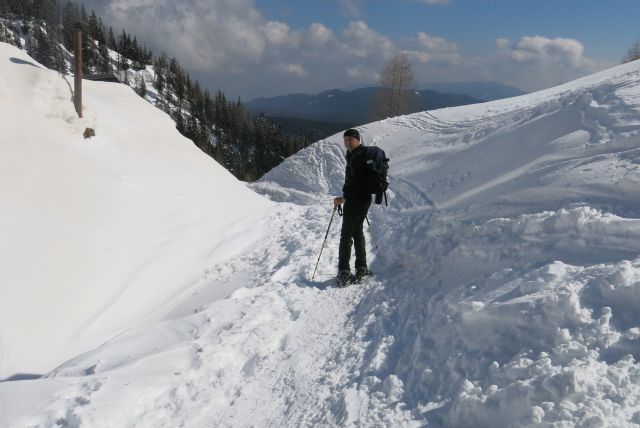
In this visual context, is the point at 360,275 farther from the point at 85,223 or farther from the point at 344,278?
the point at 85,223

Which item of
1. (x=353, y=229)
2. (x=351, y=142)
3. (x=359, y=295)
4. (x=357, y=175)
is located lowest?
(x=359, y=295)

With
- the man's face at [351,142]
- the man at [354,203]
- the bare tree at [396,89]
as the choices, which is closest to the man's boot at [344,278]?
the man at [354,203]

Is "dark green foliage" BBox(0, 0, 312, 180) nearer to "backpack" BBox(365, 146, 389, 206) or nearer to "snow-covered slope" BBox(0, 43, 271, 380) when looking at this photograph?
"snow-covered slope" BBox(0, 43, 271, 380)

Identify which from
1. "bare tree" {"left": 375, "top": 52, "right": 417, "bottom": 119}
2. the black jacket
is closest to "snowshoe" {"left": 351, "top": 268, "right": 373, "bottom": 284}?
the black jacket

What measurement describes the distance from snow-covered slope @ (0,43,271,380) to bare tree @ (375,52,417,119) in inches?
1428

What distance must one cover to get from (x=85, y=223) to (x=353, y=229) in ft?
15.1

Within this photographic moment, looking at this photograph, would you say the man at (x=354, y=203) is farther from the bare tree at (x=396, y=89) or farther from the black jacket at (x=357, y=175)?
the bare tree at (x=396, y=89)

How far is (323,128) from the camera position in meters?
157

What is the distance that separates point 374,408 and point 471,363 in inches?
37.7

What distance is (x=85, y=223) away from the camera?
A: 22.8ft

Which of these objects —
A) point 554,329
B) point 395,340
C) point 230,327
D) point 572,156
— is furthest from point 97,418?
point 572,156

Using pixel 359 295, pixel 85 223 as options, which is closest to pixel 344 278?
pixel 359 295

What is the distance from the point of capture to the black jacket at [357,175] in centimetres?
576

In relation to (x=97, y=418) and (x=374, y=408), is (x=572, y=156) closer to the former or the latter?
(x=374, y=408)
